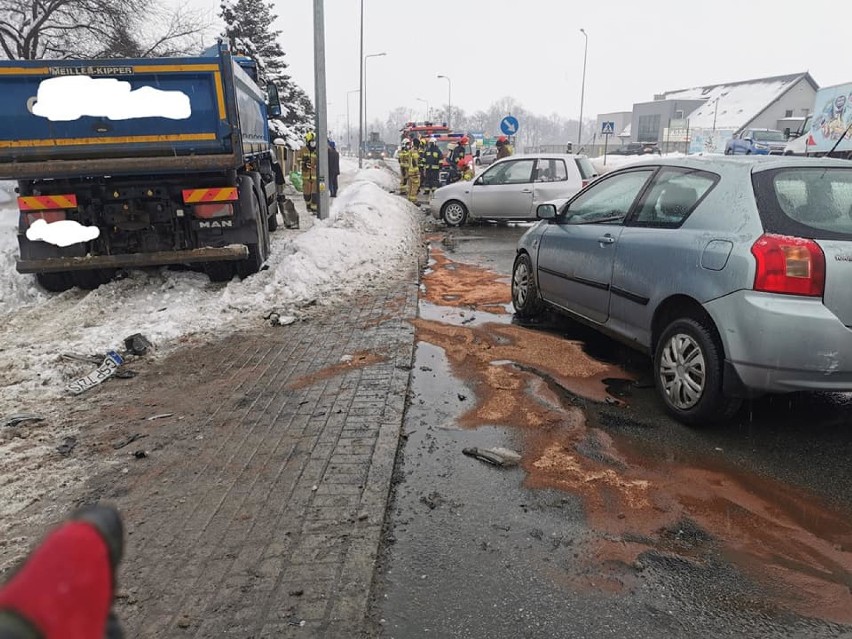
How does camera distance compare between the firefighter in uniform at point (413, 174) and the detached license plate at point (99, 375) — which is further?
the firefighter in uniform at point (413, 174)

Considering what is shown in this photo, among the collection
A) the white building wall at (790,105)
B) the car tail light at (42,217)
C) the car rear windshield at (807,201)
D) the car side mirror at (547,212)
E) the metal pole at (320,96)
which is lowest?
the car tail light at (42,217)

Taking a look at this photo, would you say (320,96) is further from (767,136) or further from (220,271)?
(767,136)

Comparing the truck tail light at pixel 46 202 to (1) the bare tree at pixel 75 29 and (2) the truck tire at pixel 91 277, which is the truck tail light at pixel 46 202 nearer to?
(2) the truck tire at pixel 91 277

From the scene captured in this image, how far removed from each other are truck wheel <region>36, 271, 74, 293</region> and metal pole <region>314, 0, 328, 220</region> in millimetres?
6432

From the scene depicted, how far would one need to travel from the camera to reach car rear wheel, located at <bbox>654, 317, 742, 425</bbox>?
159 inches

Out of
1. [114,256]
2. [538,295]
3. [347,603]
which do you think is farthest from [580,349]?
[114,256]

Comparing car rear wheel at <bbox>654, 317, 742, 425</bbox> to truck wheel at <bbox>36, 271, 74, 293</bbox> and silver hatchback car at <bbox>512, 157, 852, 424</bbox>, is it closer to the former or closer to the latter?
silver hatchback car at <bbox>512, 157, 852, 424</bbox>

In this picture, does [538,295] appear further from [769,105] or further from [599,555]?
[769,105]

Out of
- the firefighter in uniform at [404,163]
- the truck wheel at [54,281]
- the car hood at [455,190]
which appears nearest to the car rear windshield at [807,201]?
the truck wheel at [54,281]

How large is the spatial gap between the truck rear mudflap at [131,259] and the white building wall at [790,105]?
74.0 metres

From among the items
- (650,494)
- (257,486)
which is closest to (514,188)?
(650,494)

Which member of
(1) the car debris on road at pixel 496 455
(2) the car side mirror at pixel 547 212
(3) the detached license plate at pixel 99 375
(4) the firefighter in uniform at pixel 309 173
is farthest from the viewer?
(4) the firefighter in uniform at pixel 309 173

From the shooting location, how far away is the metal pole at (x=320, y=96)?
44.7 feet

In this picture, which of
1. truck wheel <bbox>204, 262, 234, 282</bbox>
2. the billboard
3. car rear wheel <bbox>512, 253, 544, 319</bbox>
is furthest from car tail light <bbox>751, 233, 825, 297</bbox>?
the billboard
